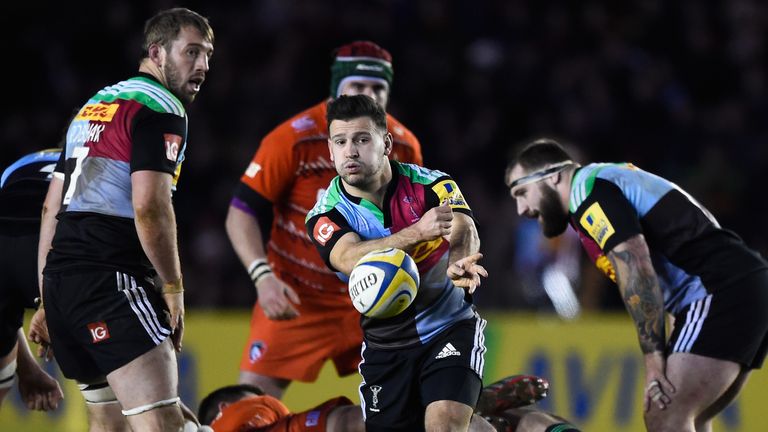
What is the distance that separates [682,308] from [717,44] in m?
10.2

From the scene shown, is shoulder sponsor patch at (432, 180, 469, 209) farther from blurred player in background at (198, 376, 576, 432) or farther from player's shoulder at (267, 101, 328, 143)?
player's shoulder at (267, 101, 328, 143)

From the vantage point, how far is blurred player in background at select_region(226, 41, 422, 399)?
6.71m

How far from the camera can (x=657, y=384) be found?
18.1 feet

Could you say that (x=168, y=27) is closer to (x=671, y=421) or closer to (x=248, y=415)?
(x=248, y=415)

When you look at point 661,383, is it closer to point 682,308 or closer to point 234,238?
point 682,308

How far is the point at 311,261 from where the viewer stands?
6840 millimetres

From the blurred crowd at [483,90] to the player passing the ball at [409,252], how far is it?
657 cm

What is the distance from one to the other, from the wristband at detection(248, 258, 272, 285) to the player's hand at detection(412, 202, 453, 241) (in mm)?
1850

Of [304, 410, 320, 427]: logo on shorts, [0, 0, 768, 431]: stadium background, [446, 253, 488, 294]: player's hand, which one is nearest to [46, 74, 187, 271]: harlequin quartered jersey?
[446, 253, 488, 294]: player's hand

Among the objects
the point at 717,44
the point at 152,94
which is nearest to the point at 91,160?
the point at 152,94

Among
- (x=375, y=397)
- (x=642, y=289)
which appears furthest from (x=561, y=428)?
(x=375, y=397)

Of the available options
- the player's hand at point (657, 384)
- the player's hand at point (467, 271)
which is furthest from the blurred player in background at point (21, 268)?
the player's hand at point (657, 384)

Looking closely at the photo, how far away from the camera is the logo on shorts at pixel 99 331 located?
4785 mm

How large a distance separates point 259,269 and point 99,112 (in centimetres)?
186
